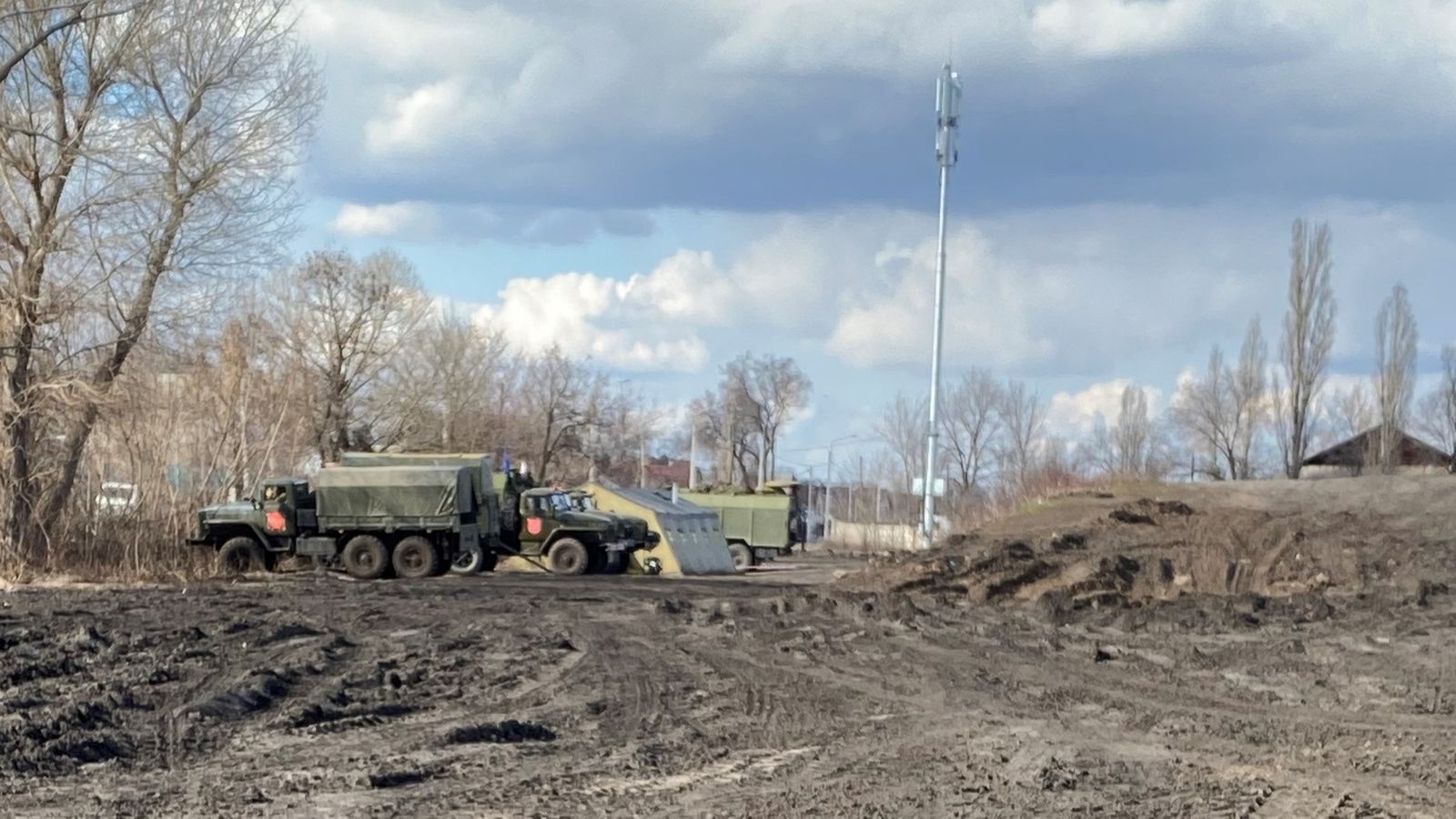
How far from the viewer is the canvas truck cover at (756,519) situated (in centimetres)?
4822

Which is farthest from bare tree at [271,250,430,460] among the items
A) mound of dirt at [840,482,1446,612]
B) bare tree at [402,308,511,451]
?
mound of dirt at [840,482,1446,612]

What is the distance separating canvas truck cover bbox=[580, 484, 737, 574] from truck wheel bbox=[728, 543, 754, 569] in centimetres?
466

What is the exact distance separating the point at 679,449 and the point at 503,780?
109 metres

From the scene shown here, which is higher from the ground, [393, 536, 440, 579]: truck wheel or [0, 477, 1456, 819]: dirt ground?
[393, 536, 440, 579]: truck wheel

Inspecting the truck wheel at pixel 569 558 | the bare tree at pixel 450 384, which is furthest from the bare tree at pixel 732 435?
the truck wheel at pixel 569 558

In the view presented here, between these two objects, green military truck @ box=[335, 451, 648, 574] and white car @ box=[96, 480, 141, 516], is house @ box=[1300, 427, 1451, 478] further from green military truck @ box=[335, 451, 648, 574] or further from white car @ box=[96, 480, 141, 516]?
white car @ box=[96, 480, 141, 516]

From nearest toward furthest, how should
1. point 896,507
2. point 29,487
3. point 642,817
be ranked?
point 642,817 < point 29,487 < point 896,507

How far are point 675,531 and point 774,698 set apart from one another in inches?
1071

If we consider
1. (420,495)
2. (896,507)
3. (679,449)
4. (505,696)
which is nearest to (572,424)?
(896,507)

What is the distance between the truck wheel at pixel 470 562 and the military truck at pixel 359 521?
62.8 inches

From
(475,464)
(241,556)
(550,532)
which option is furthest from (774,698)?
(550,532)

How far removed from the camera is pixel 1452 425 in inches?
2734

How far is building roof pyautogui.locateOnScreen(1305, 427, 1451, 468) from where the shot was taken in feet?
198

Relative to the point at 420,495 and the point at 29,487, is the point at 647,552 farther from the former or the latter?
the point at 29,487
